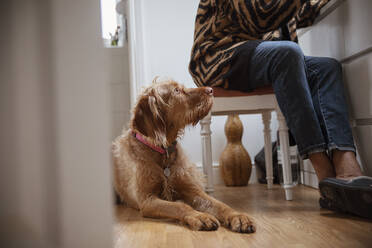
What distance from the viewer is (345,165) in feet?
4.45

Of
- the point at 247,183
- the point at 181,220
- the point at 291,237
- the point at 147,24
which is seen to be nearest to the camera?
the point at 291,237

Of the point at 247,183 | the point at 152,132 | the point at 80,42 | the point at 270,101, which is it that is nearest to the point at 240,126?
the point at 247,183

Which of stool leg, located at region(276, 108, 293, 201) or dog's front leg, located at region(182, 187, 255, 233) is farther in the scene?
stool leg, located at region(276, 108, 293, 201)

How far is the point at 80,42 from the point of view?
38 cm

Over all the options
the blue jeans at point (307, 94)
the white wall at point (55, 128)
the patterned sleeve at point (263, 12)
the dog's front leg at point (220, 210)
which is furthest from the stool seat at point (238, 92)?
the white wall at point (55, 128)

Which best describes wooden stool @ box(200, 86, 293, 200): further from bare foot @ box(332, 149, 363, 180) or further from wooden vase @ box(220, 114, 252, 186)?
wooden vase @ box(220, 114, 252, 186)

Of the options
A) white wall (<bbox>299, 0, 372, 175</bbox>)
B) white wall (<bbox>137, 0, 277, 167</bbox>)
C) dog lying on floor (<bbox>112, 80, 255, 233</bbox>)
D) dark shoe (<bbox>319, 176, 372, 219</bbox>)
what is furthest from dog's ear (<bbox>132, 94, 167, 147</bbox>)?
white wall (<bbox>137, 0, 277, 167</bbox>)

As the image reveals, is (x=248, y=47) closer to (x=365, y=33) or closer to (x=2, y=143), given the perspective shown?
(x=365, y=33)

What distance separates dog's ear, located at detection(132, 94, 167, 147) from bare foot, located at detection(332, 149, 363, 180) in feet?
2.56

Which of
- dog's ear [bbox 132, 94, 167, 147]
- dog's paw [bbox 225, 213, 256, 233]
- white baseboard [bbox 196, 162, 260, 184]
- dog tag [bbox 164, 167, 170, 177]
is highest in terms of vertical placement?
dog's ear [bbox 132, 94, 167, 147]

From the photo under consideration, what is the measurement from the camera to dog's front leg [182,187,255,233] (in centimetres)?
114

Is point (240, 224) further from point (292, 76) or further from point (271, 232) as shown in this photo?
point (292, 76)

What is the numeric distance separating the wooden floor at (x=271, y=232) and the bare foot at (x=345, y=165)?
0.17 m

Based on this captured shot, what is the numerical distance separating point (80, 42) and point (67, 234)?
0.74 ft
